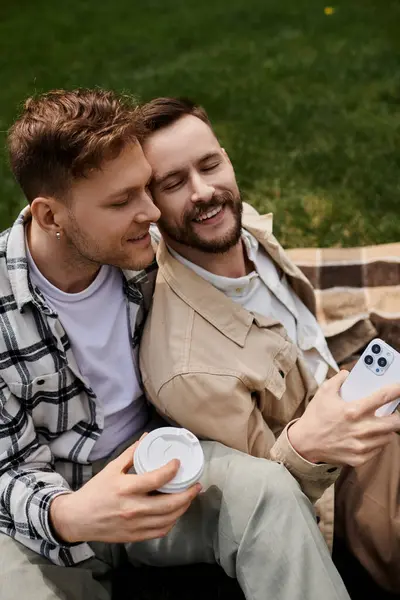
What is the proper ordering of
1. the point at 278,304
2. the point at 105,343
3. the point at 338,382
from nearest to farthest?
the point at 338,382 < the point at 105,343 < the point at 278,304

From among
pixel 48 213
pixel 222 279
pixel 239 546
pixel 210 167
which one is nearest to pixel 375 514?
pixel 239 546

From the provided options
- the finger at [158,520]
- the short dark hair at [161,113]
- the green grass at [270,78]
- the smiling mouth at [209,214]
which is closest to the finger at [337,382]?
the finger at [158,520]

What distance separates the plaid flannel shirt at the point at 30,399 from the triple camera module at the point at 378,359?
2.88ft

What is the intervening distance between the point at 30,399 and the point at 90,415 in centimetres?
23

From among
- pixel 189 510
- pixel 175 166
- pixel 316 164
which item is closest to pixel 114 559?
pixel 189 510

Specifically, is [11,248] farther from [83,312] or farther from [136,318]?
[136,318]

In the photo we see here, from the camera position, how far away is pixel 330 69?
5.21 m

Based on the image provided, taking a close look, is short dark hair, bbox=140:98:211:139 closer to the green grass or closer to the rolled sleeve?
the rolled sleeve

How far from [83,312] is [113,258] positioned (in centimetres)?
20

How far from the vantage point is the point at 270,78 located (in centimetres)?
521

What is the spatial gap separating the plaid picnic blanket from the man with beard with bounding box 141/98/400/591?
443 mm

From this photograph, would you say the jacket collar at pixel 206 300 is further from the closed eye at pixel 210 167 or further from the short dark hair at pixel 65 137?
the short dark hair at pixel 65 137

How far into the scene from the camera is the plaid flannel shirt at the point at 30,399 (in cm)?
203

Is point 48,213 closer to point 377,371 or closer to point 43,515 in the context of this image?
point 43,515
